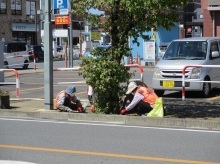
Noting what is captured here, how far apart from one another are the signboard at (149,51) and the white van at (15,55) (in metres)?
8.92

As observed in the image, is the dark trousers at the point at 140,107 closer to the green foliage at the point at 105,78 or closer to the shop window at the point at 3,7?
the green foliage at the point at 105,78

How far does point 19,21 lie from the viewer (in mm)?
56875

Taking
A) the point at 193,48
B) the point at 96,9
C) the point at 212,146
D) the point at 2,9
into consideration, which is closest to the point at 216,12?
the point at 193,48

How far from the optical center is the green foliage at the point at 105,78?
10.5 meters

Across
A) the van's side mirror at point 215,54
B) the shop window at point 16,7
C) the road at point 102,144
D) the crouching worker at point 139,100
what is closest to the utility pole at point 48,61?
the road at point 102,144

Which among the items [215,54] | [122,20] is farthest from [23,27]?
[122,20]

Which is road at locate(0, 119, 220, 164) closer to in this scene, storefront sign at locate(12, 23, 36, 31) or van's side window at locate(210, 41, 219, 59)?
van's side window at locate(210, 41, 219, 59)

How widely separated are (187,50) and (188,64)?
116cm

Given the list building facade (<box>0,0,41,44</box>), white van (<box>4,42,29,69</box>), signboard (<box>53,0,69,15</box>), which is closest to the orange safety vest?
signboard (<box>53,0,69,15</box>)

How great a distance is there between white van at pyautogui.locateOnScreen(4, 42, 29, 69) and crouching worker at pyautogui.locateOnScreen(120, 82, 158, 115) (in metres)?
21.9

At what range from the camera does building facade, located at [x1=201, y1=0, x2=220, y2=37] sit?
2620 cm

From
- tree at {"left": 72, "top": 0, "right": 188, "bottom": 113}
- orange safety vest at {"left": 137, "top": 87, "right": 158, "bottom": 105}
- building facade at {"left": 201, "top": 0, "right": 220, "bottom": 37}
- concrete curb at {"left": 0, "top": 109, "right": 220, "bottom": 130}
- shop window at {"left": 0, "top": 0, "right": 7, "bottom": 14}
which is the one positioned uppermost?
shop window at {"left": 0, "top": 0, "right": 7, "bottom": 14}

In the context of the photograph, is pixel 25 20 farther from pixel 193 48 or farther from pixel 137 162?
pixel 137 162

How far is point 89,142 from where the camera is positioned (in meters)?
8.07
